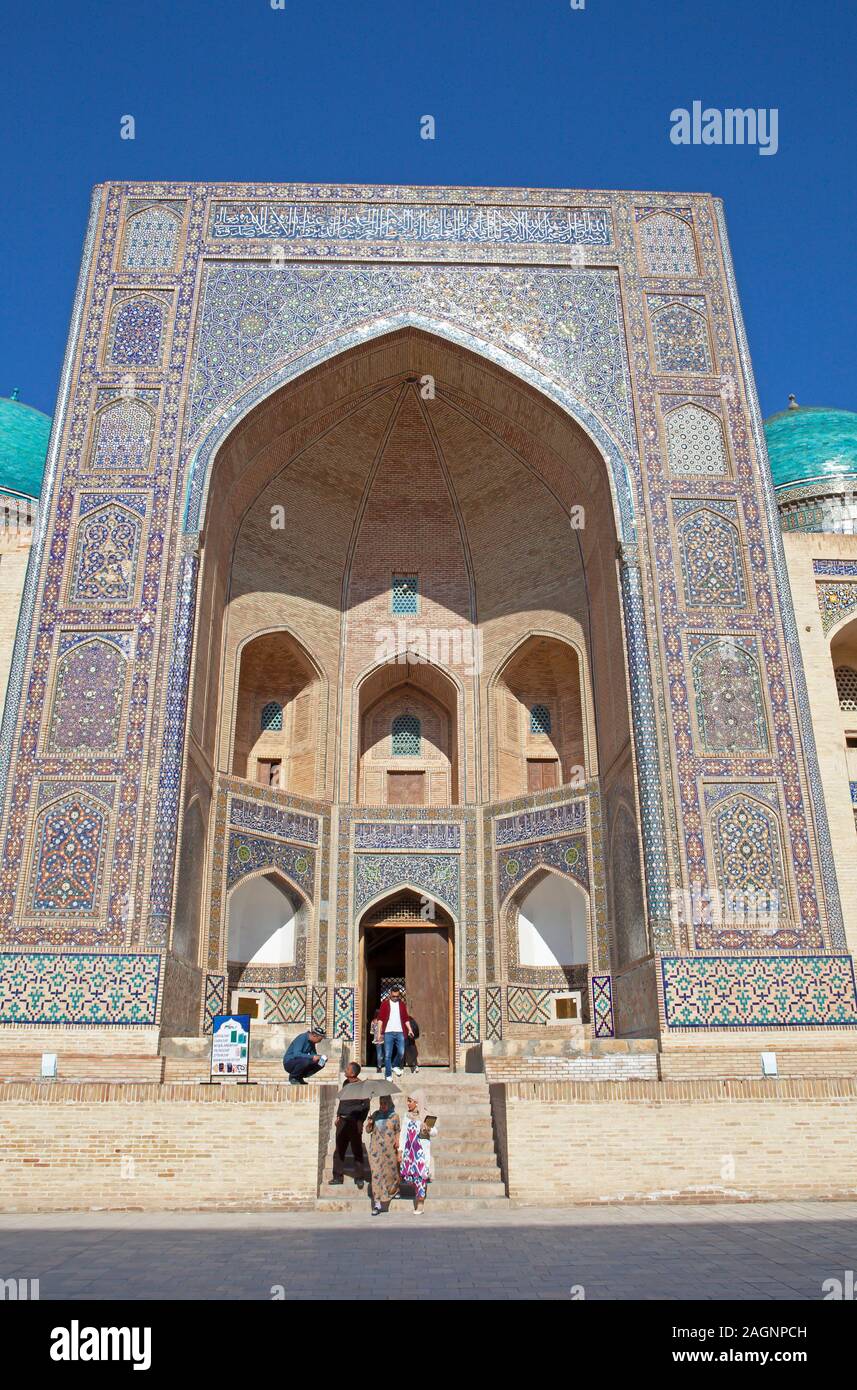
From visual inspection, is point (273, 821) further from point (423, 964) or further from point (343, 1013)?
point (423, 964)

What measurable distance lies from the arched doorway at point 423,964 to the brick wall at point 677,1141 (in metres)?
4.49

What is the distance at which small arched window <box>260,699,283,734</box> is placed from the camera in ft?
36.9

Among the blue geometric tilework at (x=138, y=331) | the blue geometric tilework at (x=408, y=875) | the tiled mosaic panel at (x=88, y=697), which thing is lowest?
the blue geometric tilework at (x=408, y=875)

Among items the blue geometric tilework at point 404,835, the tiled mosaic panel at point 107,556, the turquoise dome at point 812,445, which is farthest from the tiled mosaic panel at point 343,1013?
the turquoise dome at point 812,445

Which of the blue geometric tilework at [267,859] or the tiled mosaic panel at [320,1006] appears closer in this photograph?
the blue geometric tilework at [267,859]

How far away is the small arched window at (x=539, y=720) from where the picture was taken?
11.3 metres

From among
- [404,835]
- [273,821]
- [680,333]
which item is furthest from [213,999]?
[680,333]

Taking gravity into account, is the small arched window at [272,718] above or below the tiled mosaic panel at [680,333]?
below

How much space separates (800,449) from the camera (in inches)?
550

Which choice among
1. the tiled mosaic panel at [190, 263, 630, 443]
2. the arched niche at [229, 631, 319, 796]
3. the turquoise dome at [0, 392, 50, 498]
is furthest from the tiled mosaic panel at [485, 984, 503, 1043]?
the turquoise dome at [0, 392, 50, 498]

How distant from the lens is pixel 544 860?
10289 mm

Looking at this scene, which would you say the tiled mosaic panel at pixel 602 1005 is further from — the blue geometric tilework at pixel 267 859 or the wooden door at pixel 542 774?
the blue geometric tilework at pixel 267 859

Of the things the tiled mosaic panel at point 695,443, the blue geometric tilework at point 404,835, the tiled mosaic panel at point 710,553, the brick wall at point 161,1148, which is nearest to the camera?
the brick wall at point 161,1148

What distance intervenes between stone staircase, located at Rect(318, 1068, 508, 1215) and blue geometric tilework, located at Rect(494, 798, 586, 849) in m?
3.10
